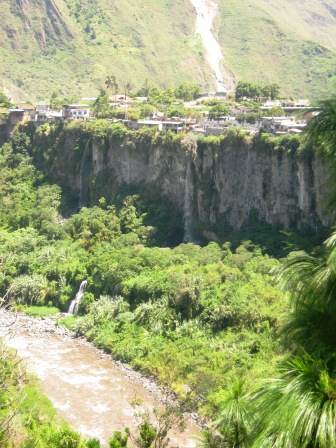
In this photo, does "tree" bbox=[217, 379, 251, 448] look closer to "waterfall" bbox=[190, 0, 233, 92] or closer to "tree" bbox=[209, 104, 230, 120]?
"tree" bbox=[209, 104, 230, 120]

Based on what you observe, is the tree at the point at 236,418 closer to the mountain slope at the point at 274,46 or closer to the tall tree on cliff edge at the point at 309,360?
the tall tree on cliff edge at the point at 309,360

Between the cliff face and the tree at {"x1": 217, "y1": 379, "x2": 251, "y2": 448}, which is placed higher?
the cliff face

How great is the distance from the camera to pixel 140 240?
39.3 metres

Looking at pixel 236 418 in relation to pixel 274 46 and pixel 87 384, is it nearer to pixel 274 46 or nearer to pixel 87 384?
pixel 87 384

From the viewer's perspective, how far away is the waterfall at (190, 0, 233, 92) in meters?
125

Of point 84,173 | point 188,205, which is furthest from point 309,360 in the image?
point 84,173

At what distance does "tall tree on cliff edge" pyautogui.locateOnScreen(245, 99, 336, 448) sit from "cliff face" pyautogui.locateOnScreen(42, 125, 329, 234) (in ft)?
78.1

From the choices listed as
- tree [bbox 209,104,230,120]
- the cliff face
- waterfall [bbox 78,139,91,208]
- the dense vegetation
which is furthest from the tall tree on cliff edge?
waterfall [bbox 78,139,91,208]

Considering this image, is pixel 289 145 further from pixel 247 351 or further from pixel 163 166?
pixel 247 351

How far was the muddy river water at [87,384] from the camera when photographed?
2156 centimetres

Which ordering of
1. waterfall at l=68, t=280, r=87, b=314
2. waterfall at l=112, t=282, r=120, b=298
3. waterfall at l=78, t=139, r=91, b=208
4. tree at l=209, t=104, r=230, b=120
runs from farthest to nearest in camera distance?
waterfall at l=78, t=139, r=91, b=208 → tree at l=209, t=104, r=230, b=120 → waterfall at l=68, t=280, r=87, b=314 → waterfall at l=112, t=282, r=120, b=298

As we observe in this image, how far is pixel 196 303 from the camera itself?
28.8 m

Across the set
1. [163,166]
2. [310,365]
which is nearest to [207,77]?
[163,166]

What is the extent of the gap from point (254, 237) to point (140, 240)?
8.15 metres
